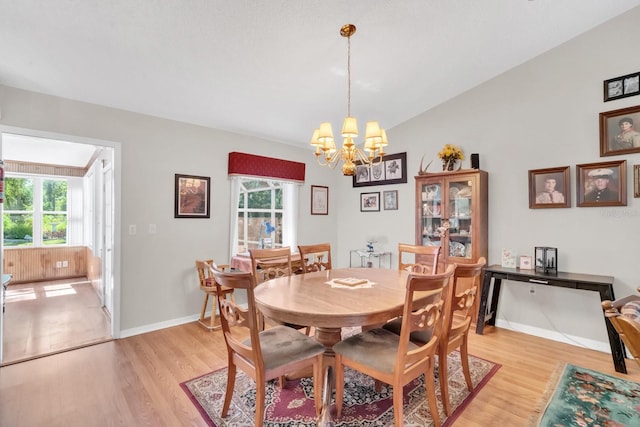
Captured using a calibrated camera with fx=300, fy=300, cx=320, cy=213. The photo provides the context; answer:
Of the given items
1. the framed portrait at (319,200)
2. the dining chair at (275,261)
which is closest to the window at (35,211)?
the framed portrait at (319,200)

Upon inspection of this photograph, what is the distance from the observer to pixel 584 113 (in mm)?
2914

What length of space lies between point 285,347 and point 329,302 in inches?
14.8

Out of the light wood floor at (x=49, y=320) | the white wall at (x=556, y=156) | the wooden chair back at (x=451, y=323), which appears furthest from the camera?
the light wood floor at (x=49, y=320)

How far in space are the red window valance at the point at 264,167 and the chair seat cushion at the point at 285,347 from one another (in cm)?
239

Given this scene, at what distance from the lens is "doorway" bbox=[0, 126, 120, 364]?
287 cm

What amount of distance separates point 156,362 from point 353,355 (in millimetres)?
1821

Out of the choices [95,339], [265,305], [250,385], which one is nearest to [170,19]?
[265,305]

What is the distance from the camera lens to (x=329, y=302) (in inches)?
71.3

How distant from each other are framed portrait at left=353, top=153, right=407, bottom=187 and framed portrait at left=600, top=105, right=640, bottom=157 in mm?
2077

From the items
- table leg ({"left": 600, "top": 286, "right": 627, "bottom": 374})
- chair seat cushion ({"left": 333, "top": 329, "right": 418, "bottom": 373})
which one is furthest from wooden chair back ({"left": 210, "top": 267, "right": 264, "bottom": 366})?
table leg ({"left": 600, "top": 286, "right": 627, "bottom": 374})

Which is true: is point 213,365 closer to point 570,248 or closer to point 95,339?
point 95,339

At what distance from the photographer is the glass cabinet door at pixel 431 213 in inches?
144

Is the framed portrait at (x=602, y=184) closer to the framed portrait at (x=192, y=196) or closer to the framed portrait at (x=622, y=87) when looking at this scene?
the framed portrait at (x=622, y=87)

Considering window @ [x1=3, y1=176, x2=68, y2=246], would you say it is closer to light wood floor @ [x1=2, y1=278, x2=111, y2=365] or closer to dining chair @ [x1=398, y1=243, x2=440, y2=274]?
light wood floor @ [x1=2, y1=278, x2=111, y2=365]
